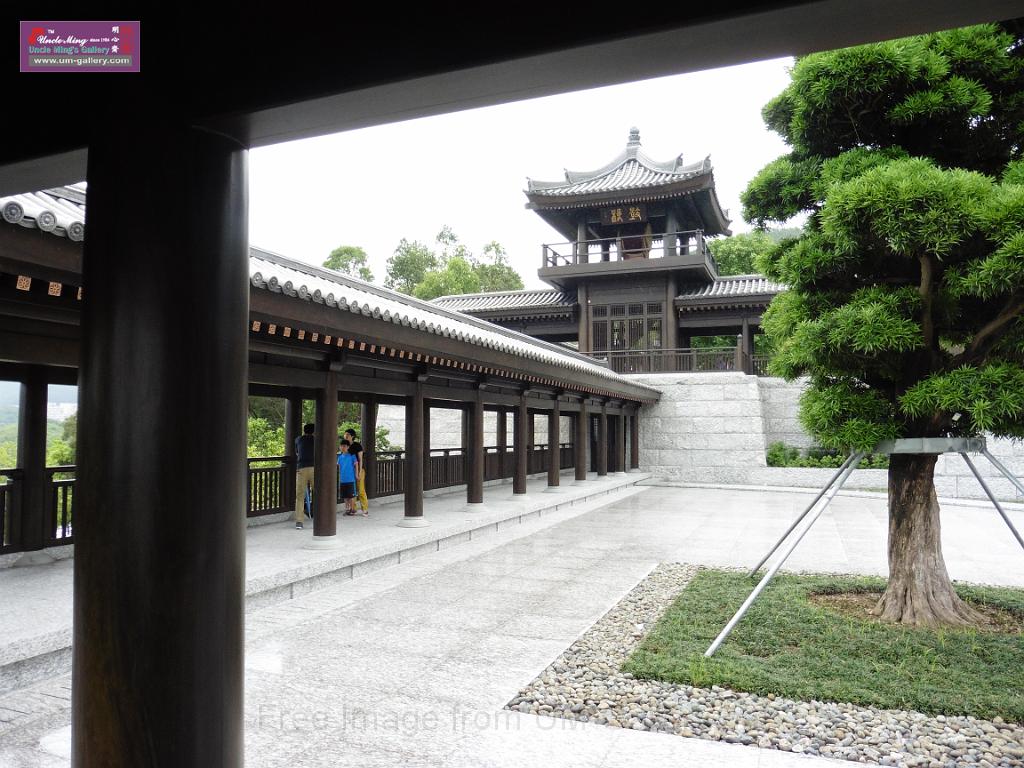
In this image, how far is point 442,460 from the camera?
14844 mm

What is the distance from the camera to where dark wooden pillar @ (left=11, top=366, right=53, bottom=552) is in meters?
6.94

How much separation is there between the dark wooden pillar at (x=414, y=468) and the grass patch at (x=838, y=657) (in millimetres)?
4169

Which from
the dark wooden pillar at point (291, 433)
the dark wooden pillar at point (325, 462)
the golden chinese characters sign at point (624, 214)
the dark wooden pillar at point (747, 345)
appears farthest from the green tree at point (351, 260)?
the dark wooden pillar at point (325, 462)

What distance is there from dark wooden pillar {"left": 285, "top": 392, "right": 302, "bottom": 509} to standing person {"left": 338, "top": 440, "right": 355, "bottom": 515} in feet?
2.25

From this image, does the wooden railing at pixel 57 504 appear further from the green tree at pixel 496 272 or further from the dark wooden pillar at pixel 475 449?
the green tree at pixel 496 272

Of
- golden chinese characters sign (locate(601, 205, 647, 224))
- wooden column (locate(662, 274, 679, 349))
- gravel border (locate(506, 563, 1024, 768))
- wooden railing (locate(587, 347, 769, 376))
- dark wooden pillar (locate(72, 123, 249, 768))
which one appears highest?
golden chinese characters sign (locate(601, 205, 647, 224))

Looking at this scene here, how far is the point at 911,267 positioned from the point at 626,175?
21815 millimetres

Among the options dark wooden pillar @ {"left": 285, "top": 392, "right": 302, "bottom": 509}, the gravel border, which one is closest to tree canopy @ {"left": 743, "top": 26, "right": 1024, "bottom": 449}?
the gravel border

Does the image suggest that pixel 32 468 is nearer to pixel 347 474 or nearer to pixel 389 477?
pixel 347 474

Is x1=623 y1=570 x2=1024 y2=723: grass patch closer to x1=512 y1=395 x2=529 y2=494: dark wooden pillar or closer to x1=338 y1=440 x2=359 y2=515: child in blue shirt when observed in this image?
x1=338 y1=440 x2=359 y2=515: child in blue shirt

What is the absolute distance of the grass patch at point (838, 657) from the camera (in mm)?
4426

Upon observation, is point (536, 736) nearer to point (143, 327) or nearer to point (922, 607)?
point (143, 327)

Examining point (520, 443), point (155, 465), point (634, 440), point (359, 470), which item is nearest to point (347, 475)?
point (359, 470)

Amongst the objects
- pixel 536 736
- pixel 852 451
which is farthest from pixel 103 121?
pixel 852 451
